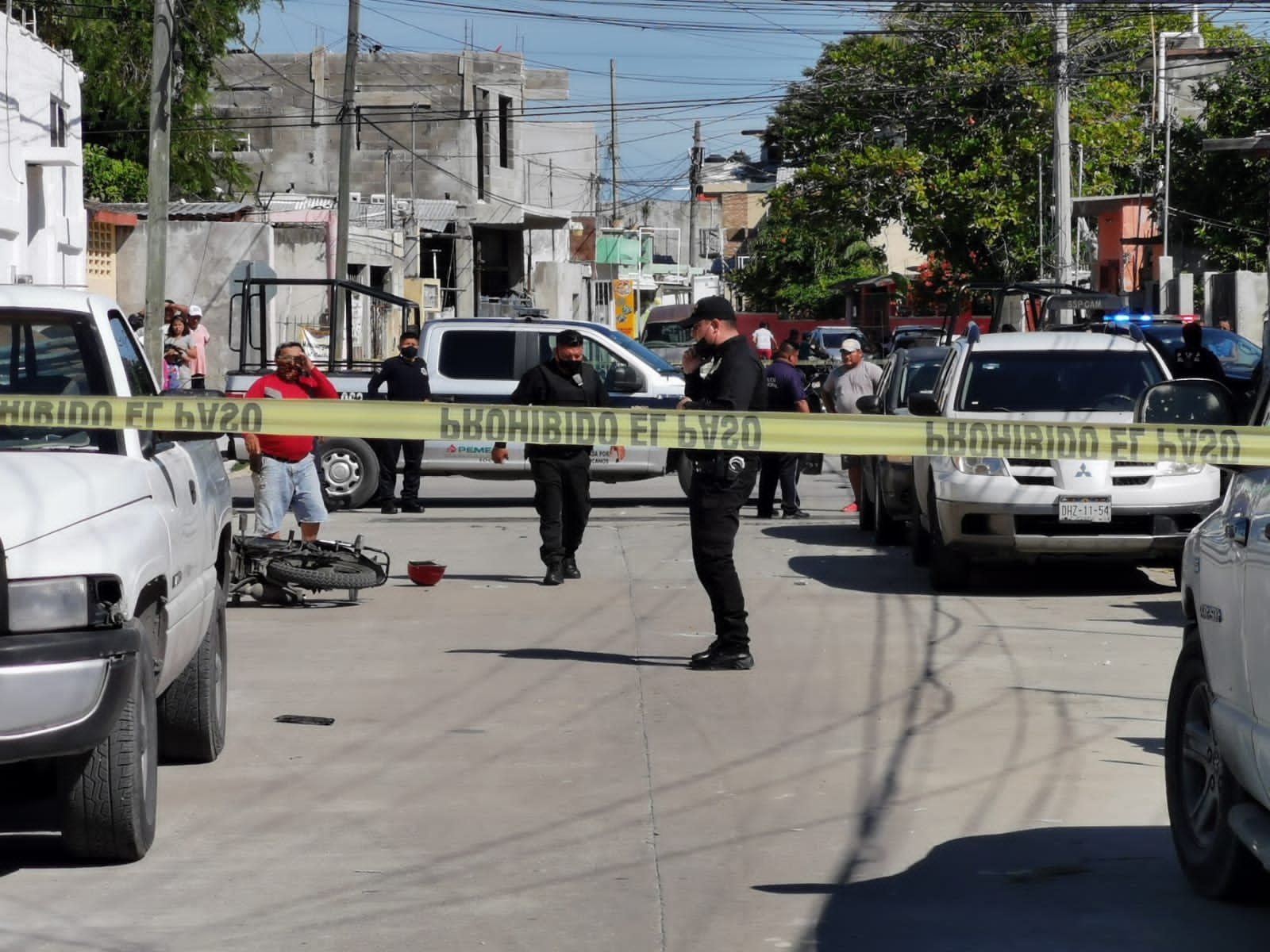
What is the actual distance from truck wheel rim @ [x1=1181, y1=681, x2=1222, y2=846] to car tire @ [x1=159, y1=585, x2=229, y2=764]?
3.70 m

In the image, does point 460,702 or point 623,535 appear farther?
point 623,535

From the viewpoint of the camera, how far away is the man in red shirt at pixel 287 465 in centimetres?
1315

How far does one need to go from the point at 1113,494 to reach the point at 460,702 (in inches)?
207

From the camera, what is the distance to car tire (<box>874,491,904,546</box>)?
1561 cm

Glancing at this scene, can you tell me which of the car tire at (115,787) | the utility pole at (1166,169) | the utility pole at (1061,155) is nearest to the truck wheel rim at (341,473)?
the car tire at (115,787)

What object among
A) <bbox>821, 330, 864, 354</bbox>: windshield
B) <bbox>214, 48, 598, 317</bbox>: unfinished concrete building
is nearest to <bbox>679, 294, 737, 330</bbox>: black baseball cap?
<bbox>821, 330, 864, 354</bbox>: windshield

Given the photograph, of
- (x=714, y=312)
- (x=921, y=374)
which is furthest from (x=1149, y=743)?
(x=921, y=374)

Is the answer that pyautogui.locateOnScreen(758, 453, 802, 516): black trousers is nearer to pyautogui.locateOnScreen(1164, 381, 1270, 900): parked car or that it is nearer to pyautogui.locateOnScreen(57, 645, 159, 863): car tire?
pyautogui.locateOnScreen(1164, 381, 1270, 900): parked car

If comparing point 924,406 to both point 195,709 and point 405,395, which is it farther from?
point 405,395

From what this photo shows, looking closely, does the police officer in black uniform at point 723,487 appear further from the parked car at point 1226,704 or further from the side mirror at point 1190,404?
the parked car at point 1226,704

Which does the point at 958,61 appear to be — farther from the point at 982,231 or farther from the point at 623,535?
the point at 623,535

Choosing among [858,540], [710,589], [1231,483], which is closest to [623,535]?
[858,540]

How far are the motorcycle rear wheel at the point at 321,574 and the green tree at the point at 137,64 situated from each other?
94.9 feet

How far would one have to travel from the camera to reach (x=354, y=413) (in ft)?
20.6
